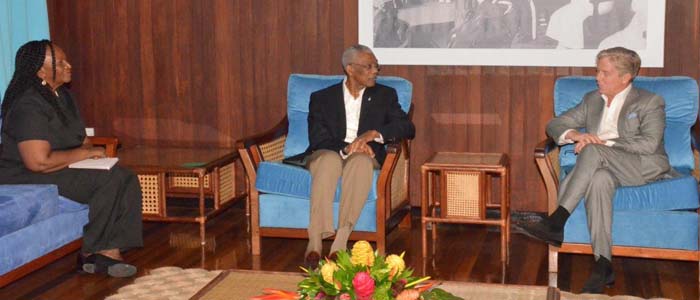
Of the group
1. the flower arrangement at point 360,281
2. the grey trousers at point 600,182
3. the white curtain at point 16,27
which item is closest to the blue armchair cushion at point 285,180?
the grey trousers at point 600,182

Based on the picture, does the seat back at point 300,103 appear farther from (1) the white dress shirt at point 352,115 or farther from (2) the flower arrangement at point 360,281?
(2) the flower arrangement at point 360,281

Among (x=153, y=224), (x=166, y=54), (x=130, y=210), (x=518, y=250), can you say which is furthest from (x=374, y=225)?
(x=166, y=54)

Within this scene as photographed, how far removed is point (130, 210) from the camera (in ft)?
16.4

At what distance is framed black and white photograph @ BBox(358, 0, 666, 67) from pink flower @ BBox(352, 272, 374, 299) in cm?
333

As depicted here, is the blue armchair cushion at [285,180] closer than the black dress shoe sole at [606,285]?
No

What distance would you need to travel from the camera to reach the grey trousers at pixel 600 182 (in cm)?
460

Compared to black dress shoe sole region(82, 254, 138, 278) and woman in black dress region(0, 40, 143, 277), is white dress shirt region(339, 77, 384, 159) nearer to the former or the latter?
woman in black dress region(0, 40, 143, 277)

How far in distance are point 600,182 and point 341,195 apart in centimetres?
128

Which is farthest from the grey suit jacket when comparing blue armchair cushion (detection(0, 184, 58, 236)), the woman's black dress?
blue armchair cushion (detection(0, 184, 58, 236))

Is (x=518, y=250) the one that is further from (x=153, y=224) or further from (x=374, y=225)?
(x=153, y=224)

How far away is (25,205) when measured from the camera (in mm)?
4594

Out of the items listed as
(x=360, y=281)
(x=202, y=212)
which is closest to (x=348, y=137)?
(x=202, y=212)

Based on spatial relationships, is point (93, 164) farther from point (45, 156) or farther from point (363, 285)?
point (363, 285)

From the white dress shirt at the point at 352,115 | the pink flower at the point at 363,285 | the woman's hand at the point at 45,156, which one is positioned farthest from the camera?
the white dress shirt at the point at 352,115
